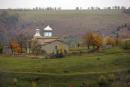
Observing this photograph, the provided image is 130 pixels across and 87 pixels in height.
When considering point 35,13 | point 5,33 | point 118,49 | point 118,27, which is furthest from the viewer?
point 35,13

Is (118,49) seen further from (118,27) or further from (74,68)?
(118,27)

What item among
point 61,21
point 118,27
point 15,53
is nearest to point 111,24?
point 118,27

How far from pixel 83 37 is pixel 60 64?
1.80 metres

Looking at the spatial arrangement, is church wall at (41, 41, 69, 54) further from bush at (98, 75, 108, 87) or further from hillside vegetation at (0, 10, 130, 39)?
bush at (98, 75, 108, 87)

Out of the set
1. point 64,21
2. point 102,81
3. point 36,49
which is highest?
point 64,21

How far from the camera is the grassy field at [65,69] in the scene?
6188 millimetres

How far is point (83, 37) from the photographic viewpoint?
335 inches

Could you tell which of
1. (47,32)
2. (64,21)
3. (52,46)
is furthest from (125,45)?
(64,21)

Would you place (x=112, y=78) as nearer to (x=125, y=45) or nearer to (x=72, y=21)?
(x=125, y=45)

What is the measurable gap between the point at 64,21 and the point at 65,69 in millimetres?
5042

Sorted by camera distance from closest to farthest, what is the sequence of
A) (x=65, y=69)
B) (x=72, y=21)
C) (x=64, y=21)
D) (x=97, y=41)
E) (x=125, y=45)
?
(x=65, y=69), (x=125, y=45), (x=97, y=41), (x=72, y=21), (x=64, y=21)

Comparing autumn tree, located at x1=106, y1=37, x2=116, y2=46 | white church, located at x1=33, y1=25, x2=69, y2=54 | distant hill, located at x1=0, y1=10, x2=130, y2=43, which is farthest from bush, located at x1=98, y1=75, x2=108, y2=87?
distant hill, located at x1=0, y1=10, x2=130, y2=43

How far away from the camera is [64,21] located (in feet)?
38.3

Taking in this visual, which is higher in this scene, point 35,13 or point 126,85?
point 35,13
